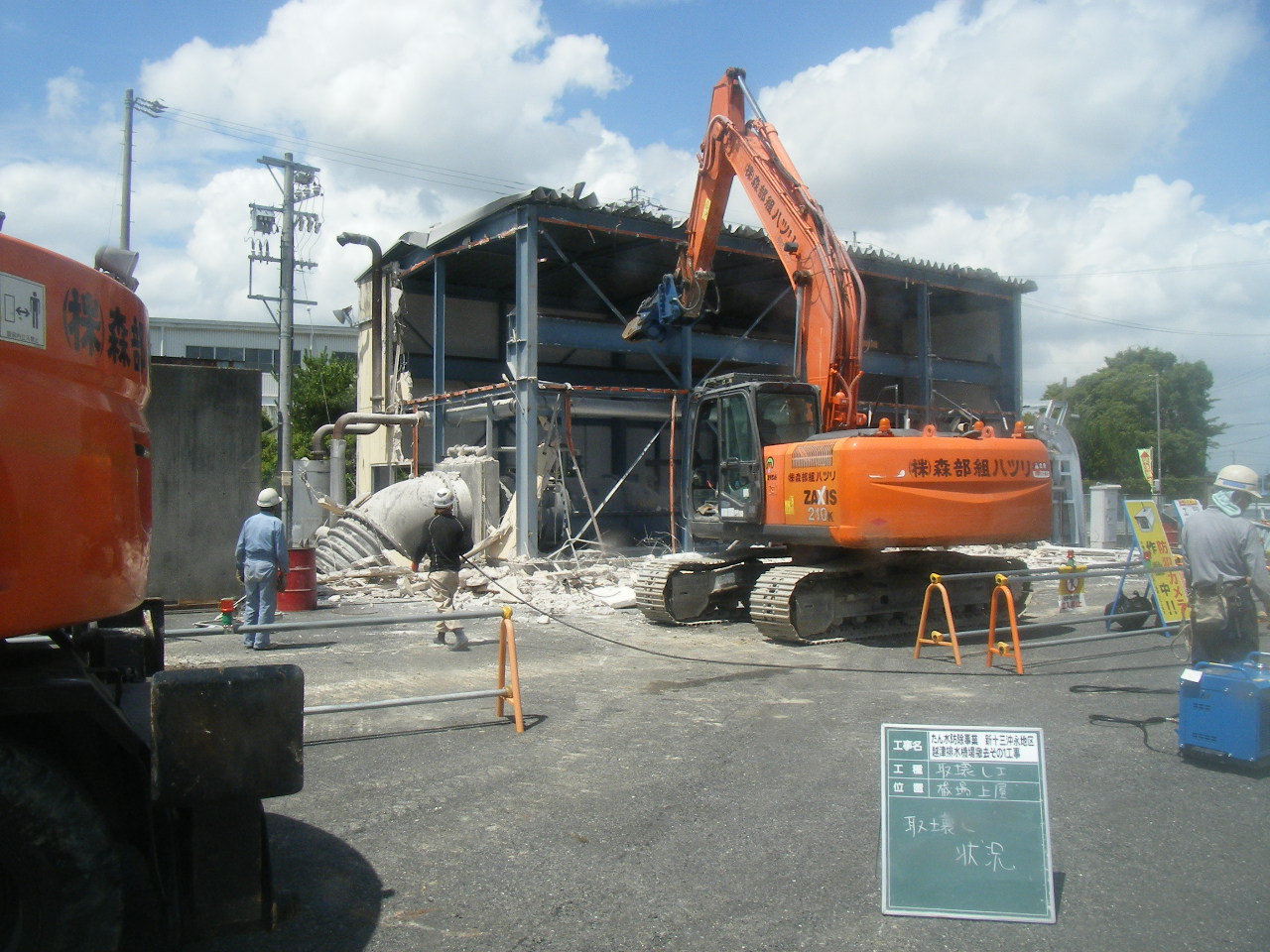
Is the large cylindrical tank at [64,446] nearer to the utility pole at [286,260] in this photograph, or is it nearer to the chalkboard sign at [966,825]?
the chalkboard sign at [966,825]

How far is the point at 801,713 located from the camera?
737 centimetres

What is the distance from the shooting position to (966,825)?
3.93 meters

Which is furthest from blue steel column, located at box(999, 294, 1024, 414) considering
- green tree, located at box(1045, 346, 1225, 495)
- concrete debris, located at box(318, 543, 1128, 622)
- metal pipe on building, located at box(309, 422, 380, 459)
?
Result: green tree, located at box(1045, 346, 1225, 495)

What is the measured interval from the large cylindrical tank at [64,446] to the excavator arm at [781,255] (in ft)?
29.2

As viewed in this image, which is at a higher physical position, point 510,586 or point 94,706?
point 94,706

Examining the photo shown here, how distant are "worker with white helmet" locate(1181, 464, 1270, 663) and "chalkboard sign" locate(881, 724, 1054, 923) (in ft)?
11.7

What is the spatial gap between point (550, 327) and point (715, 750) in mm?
14071

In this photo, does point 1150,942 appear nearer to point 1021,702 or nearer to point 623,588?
point 1021,702

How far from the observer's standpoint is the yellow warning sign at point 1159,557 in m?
10.6

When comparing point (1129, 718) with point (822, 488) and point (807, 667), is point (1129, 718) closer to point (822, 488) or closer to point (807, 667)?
point (807, 667)

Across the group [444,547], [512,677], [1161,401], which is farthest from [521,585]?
[1161,401]

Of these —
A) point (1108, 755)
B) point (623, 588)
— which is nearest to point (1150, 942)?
point (1108, 755)

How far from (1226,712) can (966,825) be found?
113 inches

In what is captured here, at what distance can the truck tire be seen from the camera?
2.72m
